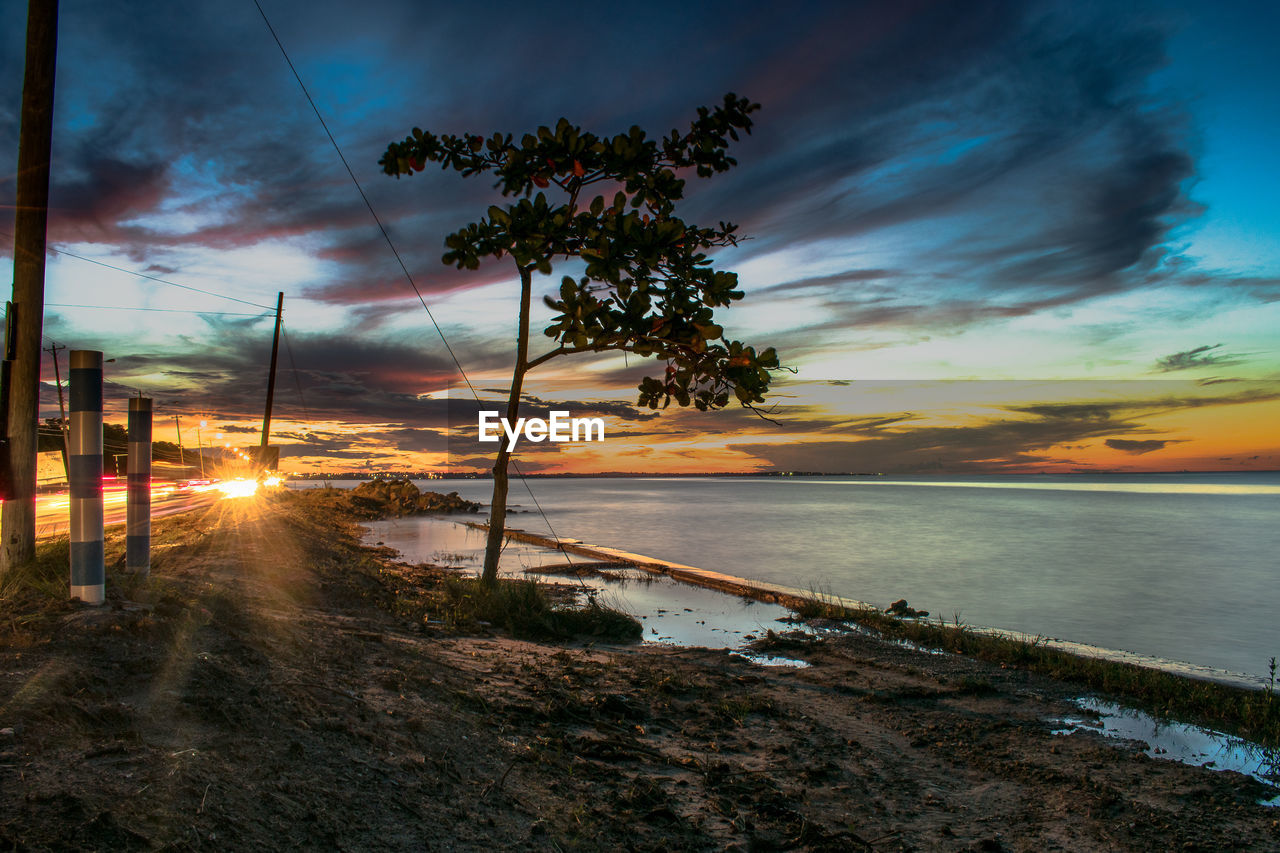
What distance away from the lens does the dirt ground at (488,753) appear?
2.76 meters

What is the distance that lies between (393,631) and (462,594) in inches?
100

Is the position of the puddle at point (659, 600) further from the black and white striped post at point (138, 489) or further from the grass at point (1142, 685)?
the black and white striped post at point (138, 489)

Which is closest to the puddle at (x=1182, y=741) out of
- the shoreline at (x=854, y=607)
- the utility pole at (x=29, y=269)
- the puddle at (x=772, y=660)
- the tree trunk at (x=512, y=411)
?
the shoreline at (x=854, y=607)

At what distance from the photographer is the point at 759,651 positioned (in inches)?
336

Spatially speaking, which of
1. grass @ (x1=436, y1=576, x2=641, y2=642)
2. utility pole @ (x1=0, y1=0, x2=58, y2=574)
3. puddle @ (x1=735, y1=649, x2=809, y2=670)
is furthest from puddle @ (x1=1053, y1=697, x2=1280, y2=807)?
utility pole @ (x1=0, y1=0, x2=58, y2=574)

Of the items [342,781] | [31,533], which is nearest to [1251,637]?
[342,781]

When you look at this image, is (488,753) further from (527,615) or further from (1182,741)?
(1182,741)

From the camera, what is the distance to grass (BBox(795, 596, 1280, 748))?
642 centimetres

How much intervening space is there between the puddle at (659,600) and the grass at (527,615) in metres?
0.52

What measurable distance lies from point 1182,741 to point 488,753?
6038mm

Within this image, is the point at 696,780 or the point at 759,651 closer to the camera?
the point at 696,780

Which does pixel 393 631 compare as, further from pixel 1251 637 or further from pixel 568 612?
pixel 1251 637

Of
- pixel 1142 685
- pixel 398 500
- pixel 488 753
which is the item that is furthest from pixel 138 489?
pixel 398 500

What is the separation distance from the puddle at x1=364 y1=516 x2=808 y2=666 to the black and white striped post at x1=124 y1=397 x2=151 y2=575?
5624 mm
